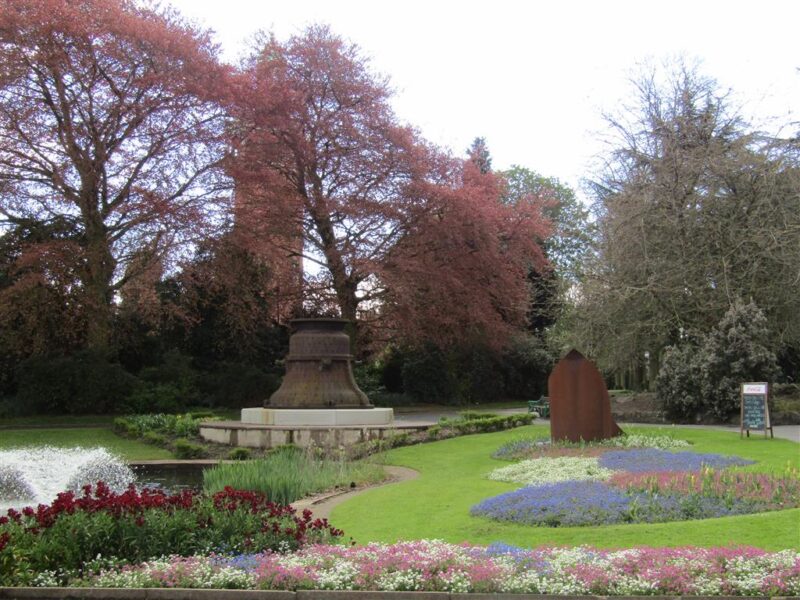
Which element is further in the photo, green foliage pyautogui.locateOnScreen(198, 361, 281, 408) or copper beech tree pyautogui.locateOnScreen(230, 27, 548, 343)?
green foliage pyautogui.locateOnScreen(198, 361, 281, 408)

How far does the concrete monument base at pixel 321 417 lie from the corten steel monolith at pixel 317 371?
0.36 metres

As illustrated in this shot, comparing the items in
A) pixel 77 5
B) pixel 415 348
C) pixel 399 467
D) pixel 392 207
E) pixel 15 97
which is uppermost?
pixel 77 5

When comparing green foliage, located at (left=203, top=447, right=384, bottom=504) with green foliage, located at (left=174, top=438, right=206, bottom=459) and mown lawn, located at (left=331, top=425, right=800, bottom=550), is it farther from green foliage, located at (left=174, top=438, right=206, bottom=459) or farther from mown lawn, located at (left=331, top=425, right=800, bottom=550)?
green foliage, located at (left=174, top=438, right=206, bottom=459)

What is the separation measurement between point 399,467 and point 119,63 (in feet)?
57.1

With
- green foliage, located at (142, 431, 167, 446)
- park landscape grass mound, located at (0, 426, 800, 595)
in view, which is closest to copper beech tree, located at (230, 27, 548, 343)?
green foliage, located at (142, 431, 167, 446)

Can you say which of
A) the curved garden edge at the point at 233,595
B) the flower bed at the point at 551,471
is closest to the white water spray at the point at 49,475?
the curved garden edge at the point at 233,595

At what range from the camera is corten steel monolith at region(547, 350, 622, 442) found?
1661 cm

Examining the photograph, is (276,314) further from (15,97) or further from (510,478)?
(510,478)

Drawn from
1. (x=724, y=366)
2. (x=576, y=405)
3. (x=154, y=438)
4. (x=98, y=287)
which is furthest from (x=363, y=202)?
(x=576, y=405)

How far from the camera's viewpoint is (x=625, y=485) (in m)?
10.6

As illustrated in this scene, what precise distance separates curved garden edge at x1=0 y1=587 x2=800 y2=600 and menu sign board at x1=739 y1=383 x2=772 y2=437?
506 inches

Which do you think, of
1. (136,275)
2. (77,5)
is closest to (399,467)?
(136,275)

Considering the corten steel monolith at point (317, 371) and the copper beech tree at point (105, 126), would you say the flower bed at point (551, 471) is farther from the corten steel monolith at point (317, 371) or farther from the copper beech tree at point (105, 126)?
the copper beech tree at point (105, 126)

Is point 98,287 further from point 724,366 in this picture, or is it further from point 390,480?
point 724,366
